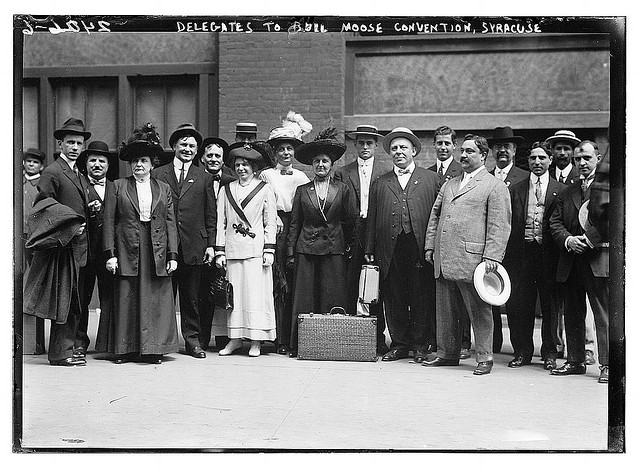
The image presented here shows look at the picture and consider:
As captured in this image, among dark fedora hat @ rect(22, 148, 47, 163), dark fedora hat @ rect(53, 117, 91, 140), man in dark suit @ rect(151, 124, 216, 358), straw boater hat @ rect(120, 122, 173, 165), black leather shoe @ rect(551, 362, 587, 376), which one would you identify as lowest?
black leather shoe @ rect(551, 362, 587, 376)

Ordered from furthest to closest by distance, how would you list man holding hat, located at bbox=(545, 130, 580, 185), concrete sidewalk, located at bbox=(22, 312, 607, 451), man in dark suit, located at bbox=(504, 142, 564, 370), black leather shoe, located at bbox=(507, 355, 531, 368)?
black leather shoe, located at bbox=(507, 355, 531, 368)
man in dark suit, located at bbox=(504, 142, 564, 370)
man holding hat, located at bbox=(545, 130, 580, 185)
concrete sidewalk, located at bbox=(22, 312, 607, 451)

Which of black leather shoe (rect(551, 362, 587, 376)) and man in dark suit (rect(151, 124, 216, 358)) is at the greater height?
man in dark suit (rect(151, 124, 216, 358))

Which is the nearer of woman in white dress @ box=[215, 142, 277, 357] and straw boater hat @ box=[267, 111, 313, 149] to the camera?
straw boater hat @ box=[267, 111, 313, 149]

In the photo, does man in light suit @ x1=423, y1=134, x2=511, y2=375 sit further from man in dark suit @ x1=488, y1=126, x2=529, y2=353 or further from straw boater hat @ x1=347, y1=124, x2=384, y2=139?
straw boater hat @ x1=347, y1=124, x2=384, y2=139

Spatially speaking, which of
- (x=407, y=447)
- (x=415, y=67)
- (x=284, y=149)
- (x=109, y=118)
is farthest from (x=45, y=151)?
(x=407, y=447)

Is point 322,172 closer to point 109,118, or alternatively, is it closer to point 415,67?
point 415,67

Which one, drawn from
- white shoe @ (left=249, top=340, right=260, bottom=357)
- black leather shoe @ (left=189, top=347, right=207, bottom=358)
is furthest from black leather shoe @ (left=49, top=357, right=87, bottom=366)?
white shoe @ (left=249, top=340, right=260, bottom=357)

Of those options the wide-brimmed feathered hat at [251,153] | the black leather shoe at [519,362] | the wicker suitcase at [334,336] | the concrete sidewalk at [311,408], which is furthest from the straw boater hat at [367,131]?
the black leather shoe at [519,362]

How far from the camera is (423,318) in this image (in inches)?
290

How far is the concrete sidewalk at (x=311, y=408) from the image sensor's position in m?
6.11

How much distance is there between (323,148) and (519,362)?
248cm

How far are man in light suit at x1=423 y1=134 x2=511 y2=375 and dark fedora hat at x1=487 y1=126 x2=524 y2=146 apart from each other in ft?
0.48

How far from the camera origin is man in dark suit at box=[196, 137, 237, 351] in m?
7.48

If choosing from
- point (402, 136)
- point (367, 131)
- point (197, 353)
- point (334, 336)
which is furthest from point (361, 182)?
→ point (197, 353)
